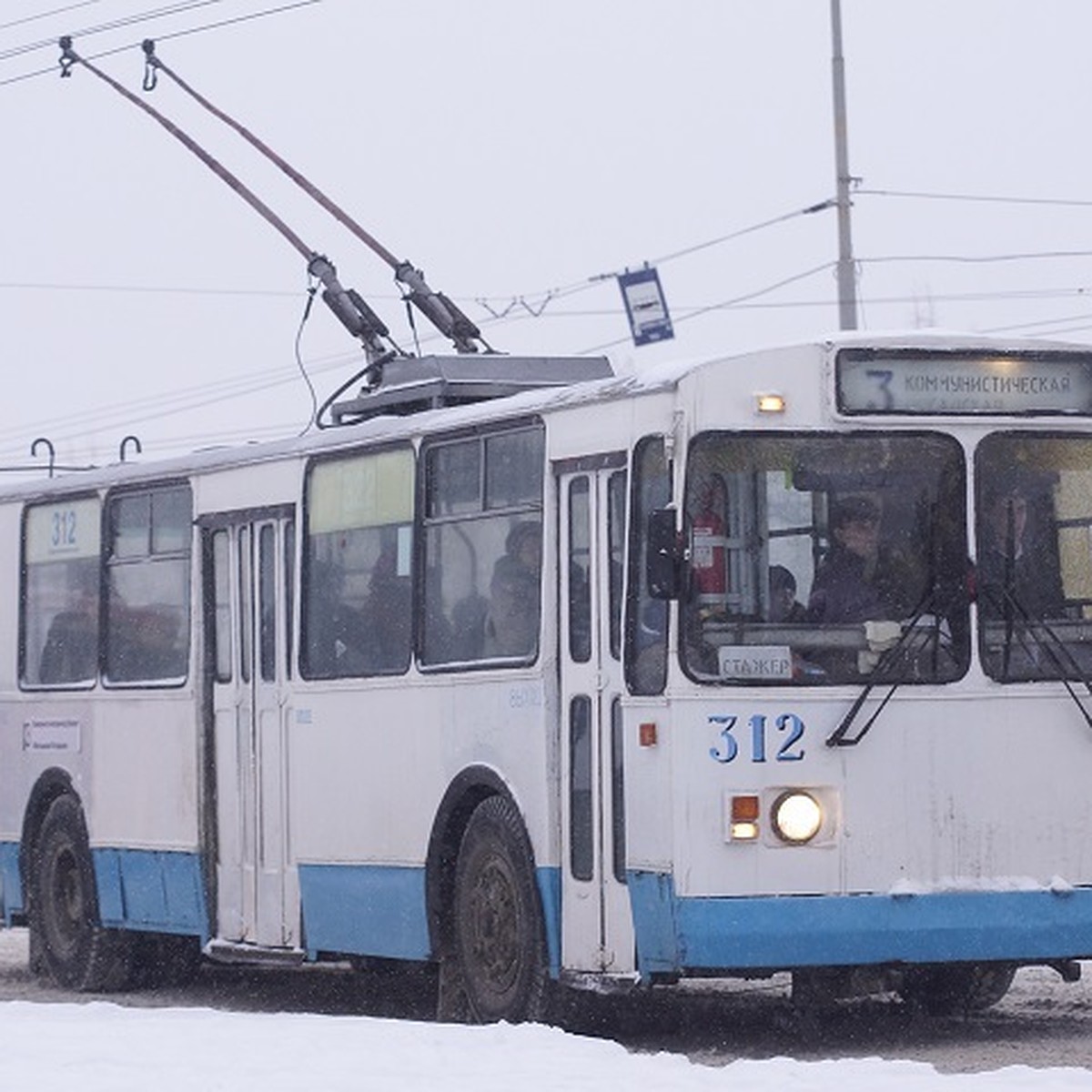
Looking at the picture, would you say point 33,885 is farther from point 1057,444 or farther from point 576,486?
point 1057,444

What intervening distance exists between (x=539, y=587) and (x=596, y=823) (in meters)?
1.07

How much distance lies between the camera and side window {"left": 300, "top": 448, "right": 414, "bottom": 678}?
599 inches

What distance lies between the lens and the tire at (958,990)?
14367 millimetres

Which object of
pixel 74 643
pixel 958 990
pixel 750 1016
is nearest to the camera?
pixel 958 990

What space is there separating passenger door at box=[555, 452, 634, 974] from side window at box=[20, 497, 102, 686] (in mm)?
5566

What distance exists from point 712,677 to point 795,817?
1.97 ft

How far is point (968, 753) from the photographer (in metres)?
12.9

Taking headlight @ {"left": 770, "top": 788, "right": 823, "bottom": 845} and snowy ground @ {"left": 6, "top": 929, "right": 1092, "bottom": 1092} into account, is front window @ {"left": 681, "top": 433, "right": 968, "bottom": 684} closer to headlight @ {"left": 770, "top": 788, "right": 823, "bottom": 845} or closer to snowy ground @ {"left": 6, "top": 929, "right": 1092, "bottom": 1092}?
headlight @ {"left": 770, "top": 788, "right": 823, "bottom": 845}

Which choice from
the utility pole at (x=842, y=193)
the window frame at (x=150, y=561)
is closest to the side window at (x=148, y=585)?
the window frame at (x=150, y=561)

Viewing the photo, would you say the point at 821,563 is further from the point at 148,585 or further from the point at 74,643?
the point at 74,643

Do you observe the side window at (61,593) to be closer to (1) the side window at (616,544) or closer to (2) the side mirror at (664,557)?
(1) the side window at (616,544)

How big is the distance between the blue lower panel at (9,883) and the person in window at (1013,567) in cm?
806

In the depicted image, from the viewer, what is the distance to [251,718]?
54.9ft

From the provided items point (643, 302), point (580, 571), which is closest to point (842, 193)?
point (643, 302)
